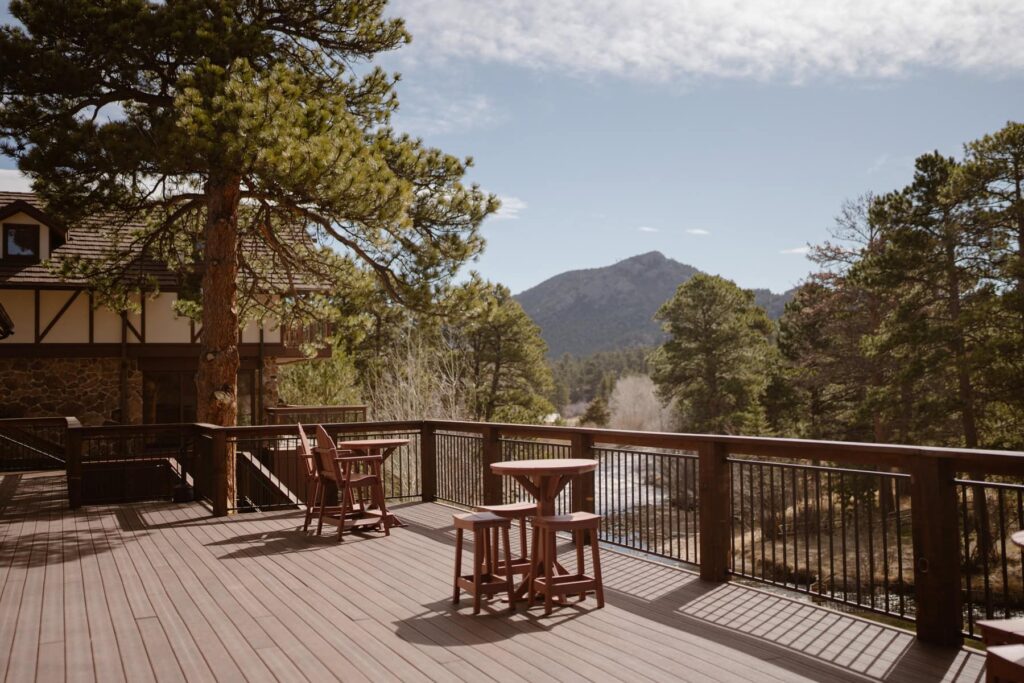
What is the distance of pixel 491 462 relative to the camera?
29.3 ft

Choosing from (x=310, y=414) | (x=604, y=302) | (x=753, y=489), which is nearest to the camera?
(x=753, y=489)

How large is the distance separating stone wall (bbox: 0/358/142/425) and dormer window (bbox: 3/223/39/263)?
2.45 meters

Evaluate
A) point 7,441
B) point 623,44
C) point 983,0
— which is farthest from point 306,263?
point 983,0

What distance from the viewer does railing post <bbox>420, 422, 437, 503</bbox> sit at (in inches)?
404

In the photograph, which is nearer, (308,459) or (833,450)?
(833,450)

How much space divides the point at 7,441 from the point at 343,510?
12.4m

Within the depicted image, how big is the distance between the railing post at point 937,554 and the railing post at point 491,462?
16.4 ft

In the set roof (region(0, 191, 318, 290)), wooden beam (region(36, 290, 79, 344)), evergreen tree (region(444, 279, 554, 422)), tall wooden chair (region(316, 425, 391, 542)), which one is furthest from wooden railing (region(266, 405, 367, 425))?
evergreen tree (region(444, 279, 554, 422))

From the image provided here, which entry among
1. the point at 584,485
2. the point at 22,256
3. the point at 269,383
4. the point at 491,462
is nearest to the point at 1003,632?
the point at 584,485

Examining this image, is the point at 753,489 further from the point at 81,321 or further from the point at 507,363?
the point at 507,363

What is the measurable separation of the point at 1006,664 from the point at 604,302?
112233mm

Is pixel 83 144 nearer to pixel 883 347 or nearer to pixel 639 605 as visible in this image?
pixel 639 605

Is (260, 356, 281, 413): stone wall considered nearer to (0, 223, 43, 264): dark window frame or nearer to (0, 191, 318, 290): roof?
(0, 191, 318, 290): roof

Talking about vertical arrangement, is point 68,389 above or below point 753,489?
above
